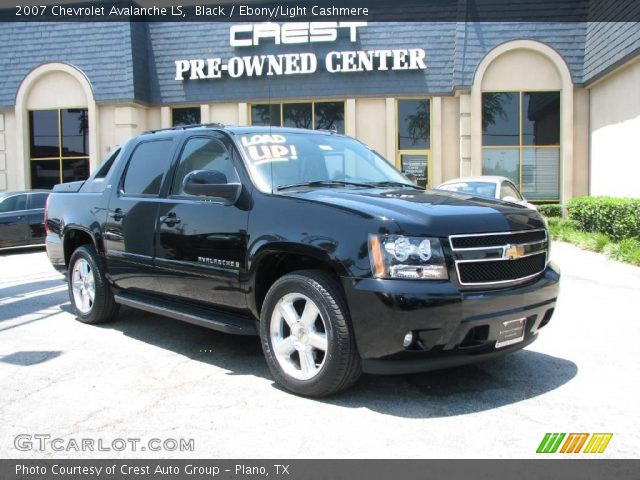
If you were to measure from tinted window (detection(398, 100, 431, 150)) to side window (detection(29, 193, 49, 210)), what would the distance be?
10589 millimetres

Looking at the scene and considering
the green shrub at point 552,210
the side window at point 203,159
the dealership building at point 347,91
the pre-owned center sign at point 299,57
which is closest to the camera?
the side window at point 203,159

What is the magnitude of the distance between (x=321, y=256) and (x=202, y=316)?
4.59 ft

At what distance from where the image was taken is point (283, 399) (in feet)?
13.2

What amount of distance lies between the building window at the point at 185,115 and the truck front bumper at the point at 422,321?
59.8 feet

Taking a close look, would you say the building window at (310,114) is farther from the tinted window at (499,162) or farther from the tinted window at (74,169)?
the tinted window at (74,169)

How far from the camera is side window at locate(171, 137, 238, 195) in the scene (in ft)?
16.0

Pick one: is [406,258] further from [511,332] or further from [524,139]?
[524,139]

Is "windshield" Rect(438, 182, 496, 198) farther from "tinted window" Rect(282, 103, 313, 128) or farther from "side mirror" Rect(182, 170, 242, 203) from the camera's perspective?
"tinted window" Rect(282, 103, 313, 128)

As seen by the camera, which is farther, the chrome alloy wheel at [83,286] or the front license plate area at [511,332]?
the chrome alloy wheel at [83,286]

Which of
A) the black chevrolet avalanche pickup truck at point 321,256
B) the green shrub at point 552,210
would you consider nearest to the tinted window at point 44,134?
the green shrub at point 552,210

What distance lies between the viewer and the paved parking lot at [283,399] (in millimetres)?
3346

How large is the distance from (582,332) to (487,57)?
46.7ft
